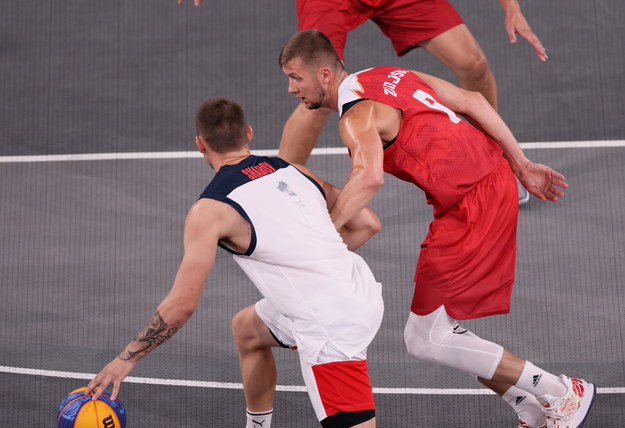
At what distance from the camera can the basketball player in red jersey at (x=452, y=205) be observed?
12.9ft

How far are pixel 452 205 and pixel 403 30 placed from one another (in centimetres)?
179

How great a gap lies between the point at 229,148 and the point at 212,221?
1.33 feet

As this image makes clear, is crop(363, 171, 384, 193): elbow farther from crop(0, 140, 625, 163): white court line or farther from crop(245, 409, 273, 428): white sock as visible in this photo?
crop(0, 140, 625, 163): white court line

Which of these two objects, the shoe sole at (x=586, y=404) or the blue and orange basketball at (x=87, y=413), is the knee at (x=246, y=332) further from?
the shoe sole at (x=586, y=404)

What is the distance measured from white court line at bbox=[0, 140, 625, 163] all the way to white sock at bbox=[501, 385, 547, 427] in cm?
284

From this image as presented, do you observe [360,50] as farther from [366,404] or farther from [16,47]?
[366,404]

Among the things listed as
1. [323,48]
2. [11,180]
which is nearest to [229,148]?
[323,48]

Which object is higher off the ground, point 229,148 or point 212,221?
point 229,148

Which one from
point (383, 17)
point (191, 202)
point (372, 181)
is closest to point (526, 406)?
point (372, 181)

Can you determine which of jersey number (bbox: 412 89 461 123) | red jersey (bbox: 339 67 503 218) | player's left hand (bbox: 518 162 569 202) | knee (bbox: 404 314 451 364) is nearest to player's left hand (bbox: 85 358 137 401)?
knee (bbox: 404 314 451 364)

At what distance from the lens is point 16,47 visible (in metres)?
8.16

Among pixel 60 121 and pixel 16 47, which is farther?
pixel 16 47

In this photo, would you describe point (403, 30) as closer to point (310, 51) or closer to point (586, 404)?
point (310, 51)

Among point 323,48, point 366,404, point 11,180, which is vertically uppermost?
point 323,48
